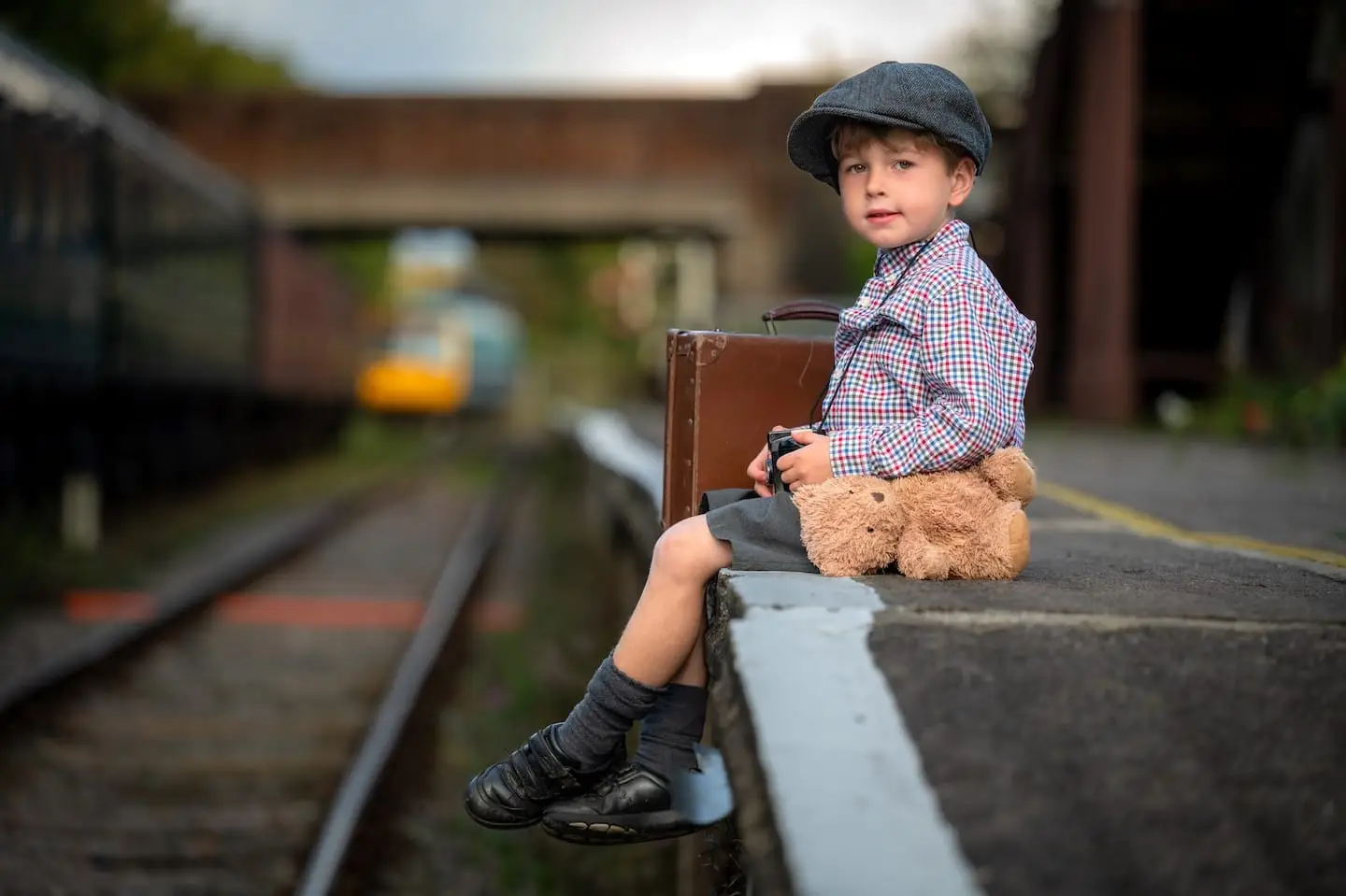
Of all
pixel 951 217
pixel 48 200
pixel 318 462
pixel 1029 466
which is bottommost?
pixel 318 462

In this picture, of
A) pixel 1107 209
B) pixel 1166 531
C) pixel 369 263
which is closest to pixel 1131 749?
pixel 1166 531

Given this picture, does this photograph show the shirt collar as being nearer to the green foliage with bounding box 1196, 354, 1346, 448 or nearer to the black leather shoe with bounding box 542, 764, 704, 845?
the black leather shoe with bounding box 542, 764, 704, 845

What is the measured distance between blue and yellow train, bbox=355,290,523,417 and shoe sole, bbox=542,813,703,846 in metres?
30.5

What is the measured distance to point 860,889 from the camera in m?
1.62

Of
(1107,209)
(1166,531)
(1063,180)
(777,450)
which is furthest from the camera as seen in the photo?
(1063,180)

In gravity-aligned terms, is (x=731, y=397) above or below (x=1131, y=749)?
above

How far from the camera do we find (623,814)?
2.48 metres

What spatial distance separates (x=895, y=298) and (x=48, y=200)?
28.5 feet

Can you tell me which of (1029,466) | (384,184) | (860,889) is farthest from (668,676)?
(384,184)

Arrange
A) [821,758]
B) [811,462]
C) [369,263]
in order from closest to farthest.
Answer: [821,758] < [811,462] < [369,263]

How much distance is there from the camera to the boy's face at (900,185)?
2.64 m

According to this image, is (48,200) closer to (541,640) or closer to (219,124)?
(541,640)

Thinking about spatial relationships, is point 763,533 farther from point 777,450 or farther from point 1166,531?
point 1166,531

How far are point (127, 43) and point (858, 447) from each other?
3826 cm
